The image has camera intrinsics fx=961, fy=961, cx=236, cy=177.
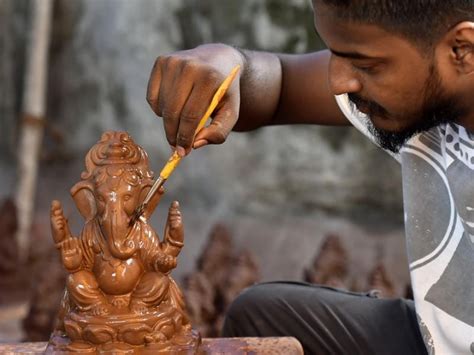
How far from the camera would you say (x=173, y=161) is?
6.53 feet

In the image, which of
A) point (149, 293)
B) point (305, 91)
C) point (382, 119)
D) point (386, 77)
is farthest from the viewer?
point (305, 91)

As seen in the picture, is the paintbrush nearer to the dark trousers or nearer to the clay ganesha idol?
the clay ganesha idol

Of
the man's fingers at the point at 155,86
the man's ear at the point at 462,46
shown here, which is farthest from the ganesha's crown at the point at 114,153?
the man's ear at the point at 462,46

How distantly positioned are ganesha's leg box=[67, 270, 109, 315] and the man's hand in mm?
353

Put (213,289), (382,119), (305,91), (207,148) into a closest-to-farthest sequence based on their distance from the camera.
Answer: (382,119) → (305,91) → (213,289) → (207,148)

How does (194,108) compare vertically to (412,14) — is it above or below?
below

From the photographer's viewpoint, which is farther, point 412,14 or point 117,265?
point 117,265

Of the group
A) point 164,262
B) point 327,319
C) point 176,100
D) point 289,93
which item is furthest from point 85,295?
point 289,93

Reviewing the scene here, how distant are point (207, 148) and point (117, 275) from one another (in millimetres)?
3378

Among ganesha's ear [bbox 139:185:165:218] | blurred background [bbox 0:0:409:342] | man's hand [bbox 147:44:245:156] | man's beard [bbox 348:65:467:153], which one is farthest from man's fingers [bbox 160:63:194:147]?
blurred background [bbox 0:0:409:342]

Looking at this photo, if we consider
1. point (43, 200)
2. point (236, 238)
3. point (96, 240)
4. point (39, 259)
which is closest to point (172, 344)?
point (96, 240)

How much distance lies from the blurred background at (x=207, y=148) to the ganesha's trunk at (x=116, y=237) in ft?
9.79

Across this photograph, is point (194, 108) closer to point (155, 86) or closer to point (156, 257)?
point (155, 86)

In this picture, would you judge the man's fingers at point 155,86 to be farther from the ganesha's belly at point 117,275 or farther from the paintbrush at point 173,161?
the ganesha's belly at point 117,275
